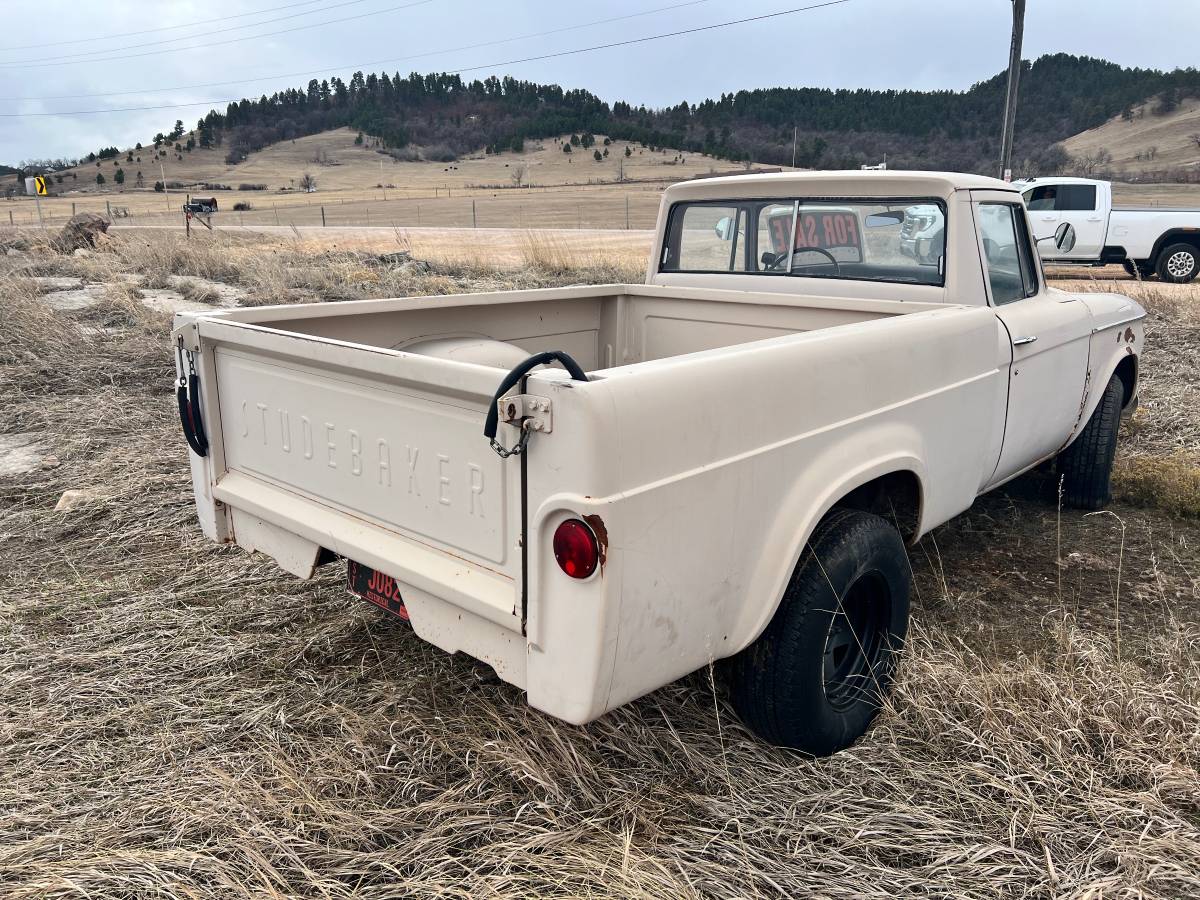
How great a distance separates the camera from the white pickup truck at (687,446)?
2.08 metres

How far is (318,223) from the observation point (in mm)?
44125

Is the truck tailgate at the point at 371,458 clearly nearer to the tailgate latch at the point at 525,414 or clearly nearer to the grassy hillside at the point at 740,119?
the tailgate latch at the point at 525,414

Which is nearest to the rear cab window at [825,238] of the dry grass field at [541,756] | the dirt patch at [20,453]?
the dry grass field at [541,756]

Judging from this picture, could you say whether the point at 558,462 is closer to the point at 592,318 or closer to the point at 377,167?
the point at 592,318

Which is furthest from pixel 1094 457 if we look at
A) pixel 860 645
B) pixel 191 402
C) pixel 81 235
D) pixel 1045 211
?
pixel 81 235

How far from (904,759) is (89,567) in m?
3.73

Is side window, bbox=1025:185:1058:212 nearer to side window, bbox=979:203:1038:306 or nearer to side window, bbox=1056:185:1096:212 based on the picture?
side window, bbox=1056:185:1096:212

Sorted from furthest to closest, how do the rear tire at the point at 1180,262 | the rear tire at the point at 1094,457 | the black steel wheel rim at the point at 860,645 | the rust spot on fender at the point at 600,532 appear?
the rear tire at the point at 1180,262
the rear tire at the point at 1094,457
the black steel wheel rim at the point at 860,645
the rust spot on fender at the point at 600,532

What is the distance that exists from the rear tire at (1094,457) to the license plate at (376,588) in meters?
3.81

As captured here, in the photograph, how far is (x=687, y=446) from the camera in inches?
84.7

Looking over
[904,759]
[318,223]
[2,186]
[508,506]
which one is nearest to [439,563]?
[508,506]

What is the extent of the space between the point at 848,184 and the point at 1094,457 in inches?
84.2

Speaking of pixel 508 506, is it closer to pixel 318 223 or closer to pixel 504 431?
pixel 504 431

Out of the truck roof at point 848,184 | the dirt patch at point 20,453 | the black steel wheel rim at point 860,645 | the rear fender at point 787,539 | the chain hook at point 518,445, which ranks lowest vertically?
the dirt patch at point 20,453
